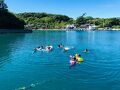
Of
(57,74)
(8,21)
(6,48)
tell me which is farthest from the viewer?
(8,21)

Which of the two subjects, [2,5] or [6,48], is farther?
[2,5]

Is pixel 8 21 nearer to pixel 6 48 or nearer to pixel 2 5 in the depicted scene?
pixel 2 5

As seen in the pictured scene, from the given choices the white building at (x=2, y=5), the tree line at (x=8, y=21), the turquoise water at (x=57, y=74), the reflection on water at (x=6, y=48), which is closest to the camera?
the turquoise water at (x=57, y=74)

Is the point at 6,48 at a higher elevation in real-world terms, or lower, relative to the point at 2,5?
lower

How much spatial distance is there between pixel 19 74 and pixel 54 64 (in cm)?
787

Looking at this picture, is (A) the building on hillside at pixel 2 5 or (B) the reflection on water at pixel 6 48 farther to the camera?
(A) the building on hillside at pixel 2 5

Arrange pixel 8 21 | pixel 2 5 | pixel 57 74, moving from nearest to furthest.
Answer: pixel 57 74 → pixel 8 21 → pixel 2 5

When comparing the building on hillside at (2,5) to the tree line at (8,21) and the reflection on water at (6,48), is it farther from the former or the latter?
the reflection on water at (6,48)

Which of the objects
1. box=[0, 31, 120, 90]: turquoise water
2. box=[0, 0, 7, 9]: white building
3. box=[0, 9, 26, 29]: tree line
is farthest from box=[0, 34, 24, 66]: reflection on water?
box=[0, 0, 7, 9]: white building

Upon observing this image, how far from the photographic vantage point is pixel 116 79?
3025 cm

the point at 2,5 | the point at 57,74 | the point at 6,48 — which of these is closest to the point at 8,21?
the point at 2,5

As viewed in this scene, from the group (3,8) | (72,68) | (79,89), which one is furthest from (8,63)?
(3,8)

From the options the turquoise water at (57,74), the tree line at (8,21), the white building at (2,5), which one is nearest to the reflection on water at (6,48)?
the turquoise water at (57,74)

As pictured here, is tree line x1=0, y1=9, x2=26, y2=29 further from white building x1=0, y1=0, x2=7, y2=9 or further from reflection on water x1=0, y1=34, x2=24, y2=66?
reflection on water x1=0, y1=34, x2=24, y2=66
